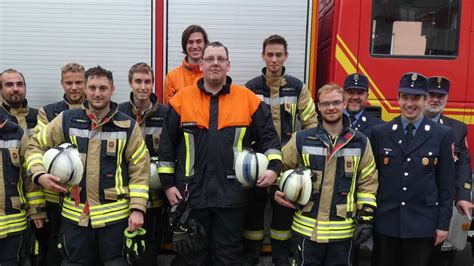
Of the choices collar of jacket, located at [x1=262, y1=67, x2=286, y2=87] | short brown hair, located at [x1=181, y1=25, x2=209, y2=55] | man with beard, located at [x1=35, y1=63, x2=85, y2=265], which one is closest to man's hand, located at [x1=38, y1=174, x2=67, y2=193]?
man with beard, located at [x1=35, y1=63, x2=85, y2=265]

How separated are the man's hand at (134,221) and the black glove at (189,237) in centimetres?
26

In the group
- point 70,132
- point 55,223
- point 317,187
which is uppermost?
point 70,132

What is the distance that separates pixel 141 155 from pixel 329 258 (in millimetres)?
1413

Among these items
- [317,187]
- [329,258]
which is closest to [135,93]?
[317,187]

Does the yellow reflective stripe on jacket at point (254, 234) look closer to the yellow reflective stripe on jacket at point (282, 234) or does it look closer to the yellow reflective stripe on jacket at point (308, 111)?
the yellow reflective stripe on jacket at point (282, 234)

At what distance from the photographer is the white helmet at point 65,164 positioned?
8.97 feet

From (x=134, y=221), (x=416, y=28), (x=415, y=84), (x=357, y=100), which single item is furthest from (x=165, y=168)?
(x=416, y=28)

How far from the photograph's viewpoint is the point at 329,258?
2.91 m

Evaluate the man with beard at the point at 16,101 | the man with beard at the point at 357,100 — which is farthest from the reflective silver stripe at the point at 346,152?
the man with beard at the point at 16,101

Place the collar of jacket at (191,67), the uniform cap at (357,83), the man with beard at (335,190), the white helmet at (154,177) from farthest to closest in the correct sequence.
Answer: the collar of jacket at (191,67) < the uniform cap at (357,83) < the white helmet at (154,177) < the man with beard at (335,190)

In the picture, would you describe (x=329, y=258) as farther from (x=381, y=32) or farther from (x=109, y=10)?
(x=109, y=10)

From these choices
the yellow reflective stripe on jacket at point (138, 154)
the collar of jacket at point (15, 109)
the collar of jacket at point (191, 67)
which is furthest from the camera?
the collar of jacket at point (191, 67)

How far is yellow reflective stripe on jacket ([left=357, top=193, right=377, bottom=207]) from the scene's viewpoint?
288 cm

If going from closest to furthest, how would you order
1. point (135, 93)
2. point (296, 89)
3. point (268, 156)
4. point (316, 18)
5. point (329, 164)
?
point (329, 164)
point (268, 156)
point (135, 93)
point (296, 89)
point (316, 18)
